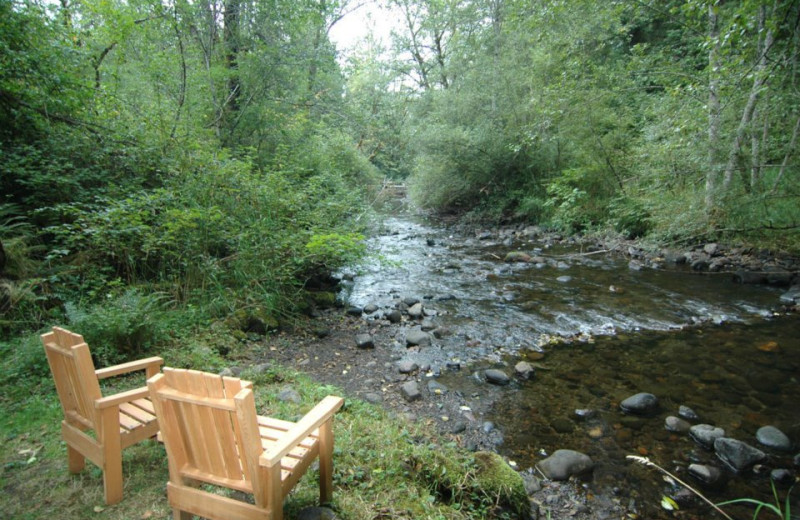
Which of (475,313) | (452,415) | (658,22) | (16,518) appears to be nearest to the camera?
(16,518)

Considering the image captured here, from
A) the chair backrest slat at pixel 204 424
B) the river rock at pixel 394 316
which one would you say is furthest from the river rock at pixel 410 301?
the chair backrest slat at pixel 204 424

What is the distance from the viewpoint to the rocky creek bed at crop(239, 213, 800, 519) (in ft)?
10.5

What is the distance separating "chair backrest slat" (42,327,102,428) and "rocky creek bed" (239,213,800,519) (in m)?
2.41

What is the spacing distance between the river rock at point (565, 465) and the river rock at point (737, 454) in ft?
3.80

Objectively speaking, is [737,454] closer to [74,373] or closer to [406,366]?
[406,366]

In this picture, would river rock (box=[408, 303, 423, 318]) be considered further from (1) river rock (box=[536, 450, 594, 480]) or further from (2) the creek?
(1) river rock (box=[536, 450, 594, 480])

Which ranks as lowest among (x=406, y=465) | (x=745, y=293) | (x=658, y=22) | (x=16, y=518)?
(x=745, y=293)

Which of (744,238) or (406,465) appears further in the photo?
(744,238)

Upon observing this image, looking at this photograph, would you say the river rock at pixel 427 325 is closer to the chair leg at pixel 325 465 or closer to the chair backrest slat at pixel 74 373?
the chair leg at pixel 325 465

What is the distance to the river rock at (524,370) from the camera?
15.5 feet

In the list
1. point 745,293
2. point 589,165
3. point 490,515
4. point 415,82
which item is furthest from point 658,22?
point 490,515

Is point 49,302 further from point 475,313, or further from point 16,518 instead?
point 475,313

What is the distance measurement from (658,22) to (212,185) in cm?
2121

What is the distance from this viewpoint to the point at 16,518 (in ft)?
7.27
